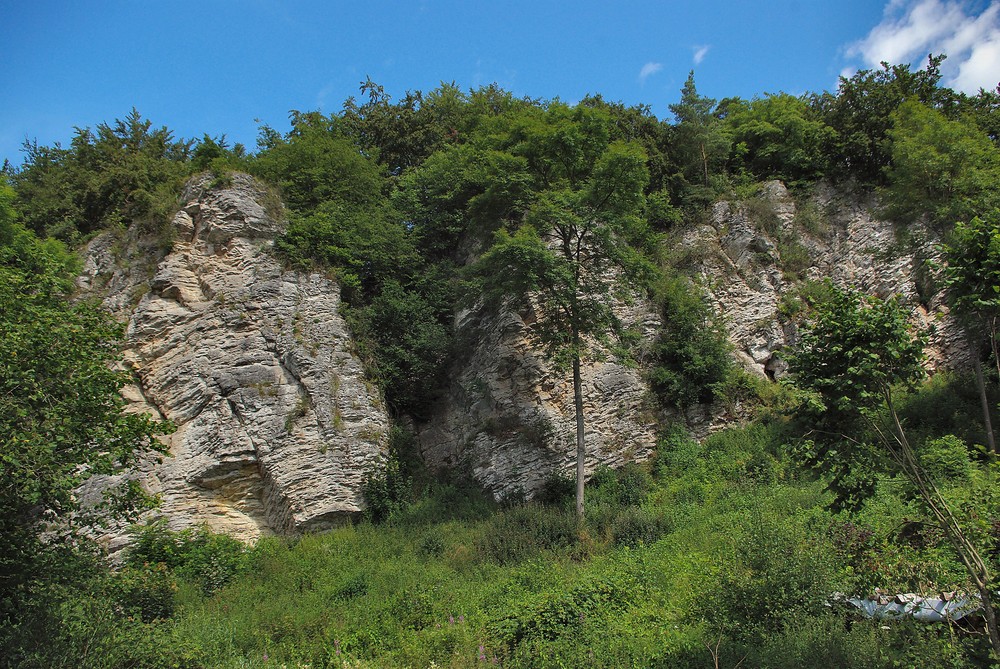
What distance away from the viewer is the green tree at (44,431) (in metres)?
6.57

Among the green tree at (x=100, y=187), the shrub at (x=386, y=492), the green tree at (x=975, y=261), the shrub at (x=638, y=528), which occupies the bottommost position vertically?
the shrub at (x=638, y=528)

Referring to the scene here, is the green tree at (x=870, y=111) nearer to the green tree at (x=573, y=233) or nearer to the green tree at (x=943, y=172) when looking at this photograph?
the green tree at (x=943, y=172)

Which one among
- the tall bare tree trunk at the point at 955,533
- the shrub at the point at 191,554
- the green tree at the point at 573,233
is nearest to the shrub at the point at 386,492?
the shrub at the point at 191,554

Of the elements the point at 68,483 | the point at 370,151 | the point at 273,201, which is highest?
the point at 370,151

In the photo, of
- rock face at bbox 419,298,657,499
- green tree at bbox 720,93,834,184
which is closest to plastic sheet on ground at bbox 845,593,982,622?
rock face at bbox 419,298,657,499

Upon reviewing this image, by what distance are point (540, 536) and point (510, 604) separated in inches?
131

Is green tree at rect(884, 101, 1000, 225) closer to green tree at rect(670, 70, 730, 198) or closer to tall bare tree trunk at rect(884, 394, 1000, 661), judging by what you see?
green tree at rect(670, 70, 730, 198)

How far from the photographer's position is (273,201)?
1803 centimetres

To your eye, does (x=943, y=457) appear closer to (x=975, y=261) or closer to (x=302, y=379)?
(x=975, y=261)

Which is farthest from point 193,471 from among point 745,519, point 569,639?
point 745,519

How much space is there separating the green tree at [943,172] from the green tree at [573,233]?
7.39 m

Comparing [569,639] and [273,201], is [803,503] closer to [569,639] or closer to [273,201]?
[569,639]

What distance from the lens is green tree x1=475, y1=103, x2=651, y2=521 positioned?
14328 millimetres

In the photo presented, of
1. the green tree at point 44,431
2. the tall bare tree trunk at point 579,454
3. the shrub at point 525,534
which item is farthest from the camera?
the tall bare tree trunk at point 579,454
